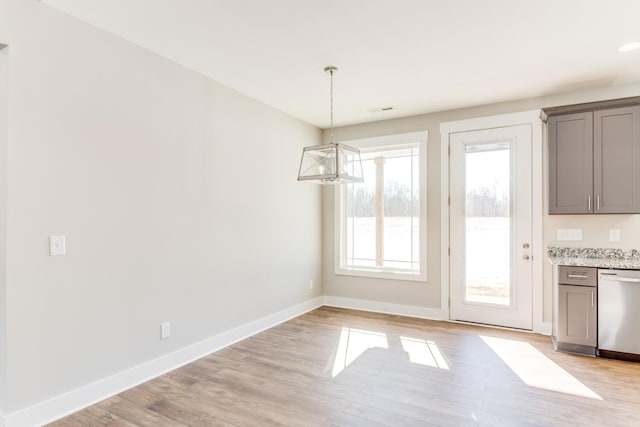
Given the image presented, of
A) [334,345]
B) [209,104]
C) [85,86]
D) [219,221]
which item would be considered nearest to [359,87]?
[209,104]

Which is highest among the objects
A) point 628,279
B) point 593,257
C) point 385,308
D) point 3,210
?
point 3,210

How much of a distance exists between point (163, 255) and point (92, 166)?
945 mm

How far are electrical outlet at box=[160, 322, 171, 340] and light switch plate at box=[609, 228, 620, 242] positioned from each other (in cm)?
463

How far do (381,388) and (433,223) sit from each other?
260 cm

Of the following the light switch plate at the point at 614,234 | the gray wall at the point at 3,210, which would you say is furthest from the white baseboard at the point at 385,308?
the gray wall at the point at 3,210

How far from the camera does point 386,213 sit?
522cm

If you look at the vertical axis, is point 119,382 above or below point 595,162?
below

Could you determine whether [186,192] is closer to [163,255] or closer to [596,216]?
[163,255]

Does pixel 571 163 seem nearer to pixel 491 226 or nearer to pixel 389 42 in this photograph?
pixel 491 226

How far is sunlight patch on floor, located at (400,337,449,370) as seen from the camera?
10.7ft

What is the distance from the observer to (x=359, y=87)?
12.6 ft

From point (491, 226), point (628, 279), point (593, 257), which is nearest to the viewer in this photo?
point (628, 279)

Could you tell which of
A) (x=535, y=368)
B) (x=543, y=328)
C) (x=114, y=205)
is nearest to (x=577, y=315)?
(x=543, y=328)

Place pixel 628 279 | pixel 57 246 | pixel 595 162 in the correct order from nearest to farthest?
pixel 57 246 → pixel 628 279 → pixel 595 162
